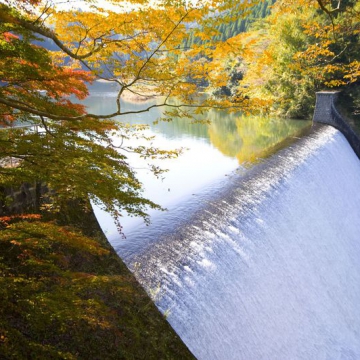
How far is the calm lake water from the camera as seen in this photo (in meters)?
6.93

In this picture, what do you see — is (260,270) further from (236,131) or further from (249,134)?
(236,131)

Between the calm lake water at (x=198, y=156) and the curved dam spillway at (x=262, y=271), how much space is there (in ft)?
2.16

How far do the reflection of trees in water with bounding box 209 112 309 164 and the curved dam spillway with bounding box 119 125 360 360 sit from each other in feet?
10.6

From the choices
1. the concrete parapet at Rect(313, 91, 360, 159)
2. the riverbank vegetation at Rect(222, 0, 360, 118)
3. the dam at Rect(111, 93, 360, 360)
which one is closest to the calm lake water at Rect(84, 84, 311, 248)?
the dam at Rect(111, 93, 360, 360)

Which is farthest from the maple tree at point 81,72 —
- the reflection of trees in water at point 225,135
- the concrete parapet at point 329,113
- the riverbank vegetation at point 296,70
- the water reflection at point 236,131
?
the riverbank vegetation at point 296,70

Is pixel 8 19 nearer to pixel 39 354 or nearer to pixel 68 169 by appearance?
pixel 68 169

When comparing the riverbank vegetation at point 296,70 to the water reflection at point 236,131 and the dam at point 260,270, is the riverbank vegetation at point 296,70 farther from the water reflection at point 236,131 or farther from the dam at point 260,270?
the dam at point 260,270

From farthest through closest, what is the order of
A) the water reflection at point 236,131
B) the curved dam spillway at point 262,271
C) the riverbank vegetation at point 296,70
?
the riverbank vegetation at point 296,70 → the water reflection at point 236,131 → the curved dam spillway at point 262,271

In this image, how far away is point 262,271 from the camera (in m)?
5.41

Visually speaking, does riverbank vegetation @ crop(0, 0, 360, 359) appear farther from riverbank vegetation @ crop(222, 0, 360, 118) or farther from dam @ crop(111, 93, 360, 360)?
riverbank vegetation @ crop(222, 0, 360, 118)

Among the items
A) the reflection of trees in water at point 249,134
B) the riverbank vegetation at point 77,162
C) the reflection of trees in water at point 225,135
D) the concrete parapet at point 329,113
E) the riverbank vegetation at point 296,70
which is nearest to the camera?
the riverbank vegetation at point 77,162

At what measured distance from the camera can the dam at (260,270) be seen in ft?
14.3

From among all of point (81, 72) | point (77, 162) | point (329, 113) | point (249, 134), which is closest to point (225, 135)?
point (249, 134)

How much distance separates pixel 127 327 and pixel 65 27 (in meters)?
3.30
